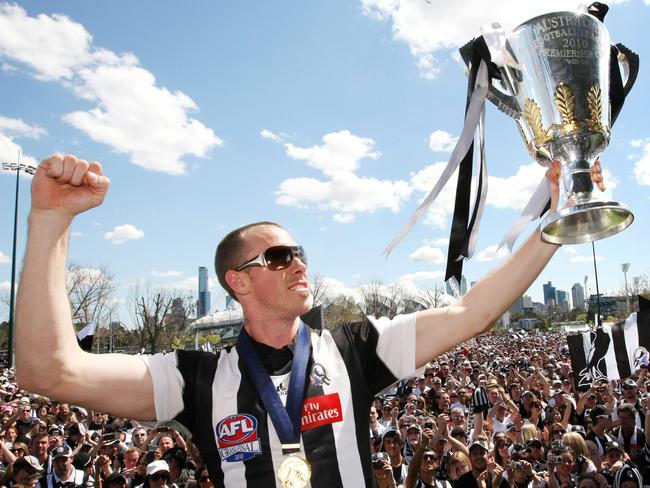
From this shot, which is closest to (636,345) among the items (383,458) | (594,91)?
(383,458)

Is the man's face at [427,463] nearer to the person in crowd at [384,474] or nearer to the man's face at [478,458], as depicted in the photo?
the person in crowd at [384,474]

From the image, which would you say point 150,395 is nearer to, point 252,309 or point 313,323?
point 252,309

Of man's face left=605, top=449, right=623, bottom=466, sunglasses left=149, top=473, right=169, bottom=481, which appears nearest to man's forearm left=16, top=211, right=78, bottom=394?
sunglasses left=149, top=473, right=169, bottom=481

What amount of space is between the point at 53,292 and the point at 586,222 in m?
1.90

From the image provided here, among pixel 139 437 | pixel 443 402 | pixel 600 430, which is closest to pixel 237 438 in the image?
pixel 600 430

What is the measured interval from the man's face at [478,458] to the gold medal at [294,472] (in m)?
5.69

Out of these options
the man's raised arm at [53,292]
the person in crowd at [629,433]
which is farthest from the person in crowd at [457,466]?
the man's raised arm at [53,292]

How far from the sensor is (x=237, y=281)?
2.32 m

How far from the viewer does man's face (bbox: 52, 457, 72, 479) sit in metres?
7.24

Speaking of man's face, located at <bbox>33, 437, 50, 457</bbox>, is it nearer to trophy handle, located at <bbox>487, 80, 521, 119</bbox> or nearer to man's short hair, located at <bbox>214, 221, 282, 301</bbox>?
man's short hair, located at <bbox>214, 221, 282, 301</bbox>

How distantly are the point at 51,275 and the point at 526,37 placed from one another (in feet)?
6.62

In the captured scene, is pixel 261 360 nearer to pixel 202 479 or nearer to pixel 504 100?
pixel 504 100

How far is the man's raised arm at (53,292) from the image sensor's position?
5.24ft

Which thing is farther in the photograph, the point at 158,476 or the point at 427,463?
the point at 427,463
